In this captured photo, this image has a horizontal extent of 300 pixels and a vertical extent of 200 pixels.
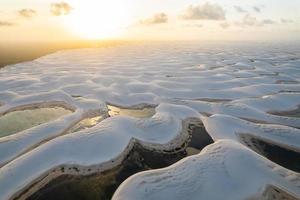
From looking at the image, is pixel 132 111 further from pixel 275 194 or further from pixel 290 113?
pixel 275 194

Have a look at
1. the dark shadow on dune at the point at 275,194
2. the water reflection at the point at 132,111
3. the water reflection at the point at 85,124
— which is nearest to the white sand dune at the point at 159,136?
the dark shadow on dune at the point at 275,194

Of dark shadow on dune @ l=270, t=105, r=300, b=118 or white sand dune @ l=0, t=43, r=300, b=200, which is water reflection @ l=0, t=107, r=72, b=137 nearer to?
white sand dune @ l=0, t=43, r=300, b=200

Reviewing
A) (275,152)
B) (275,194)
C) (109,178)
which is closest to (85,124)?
(109,178)

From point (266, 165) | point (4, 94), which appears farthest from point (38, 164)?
point (4, 94)

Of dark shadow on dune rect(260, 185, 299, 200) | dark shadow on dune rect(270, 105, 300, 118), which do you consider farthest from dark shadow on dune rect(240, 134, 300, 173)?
dark shadow on dune rect(270, 105, 300, 118)

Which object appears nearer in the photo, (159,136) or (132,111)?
(159,136)
